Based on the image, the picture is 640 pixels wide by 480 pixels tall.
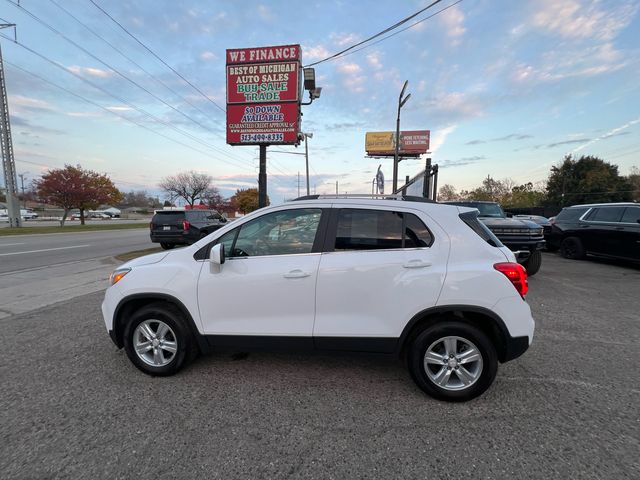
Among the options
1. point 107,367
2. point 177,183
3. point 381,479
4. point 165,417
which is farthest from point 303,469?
point 177,183

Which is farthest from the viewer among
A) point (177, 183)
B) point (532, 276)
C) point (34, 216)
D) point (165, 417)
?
point (177, 183)

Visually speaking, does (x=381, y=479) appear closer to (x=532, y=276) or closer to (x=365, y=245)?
(x=365, y=245)

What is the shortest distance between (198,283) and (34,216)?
74174mm

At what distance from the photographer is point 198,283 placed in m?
2.93

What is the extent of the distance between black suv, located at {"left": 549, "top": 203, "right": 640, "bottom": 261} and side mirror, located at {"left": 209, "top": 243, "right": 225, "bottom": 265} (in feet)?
34.7

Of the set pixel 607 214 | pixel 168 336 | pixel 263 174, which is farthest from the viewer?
pixel 263 174

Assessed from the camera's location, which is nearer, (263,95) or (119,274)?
(119,274)

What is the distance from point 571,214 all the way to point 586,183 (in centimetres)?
4315

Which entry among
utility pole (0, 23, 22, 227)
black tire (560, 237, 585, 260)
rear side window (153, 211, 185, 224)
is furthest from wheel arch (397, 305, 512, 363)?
utility pole (0, 23, 22, 227)

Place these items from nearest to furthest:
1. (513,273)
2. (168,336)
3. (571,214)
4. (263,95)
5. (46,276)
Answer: (513,273) → (168,336) → (46,276) → (571,214) → (263,95)

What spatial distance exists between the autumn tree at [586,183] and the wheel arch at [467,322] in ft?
165

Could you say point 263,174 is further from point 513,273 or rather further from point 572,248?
point 513,273

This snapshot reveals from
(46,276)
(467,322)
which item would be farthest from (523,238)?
(46,276)

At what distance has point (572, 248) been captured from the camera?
1013 centimetres
